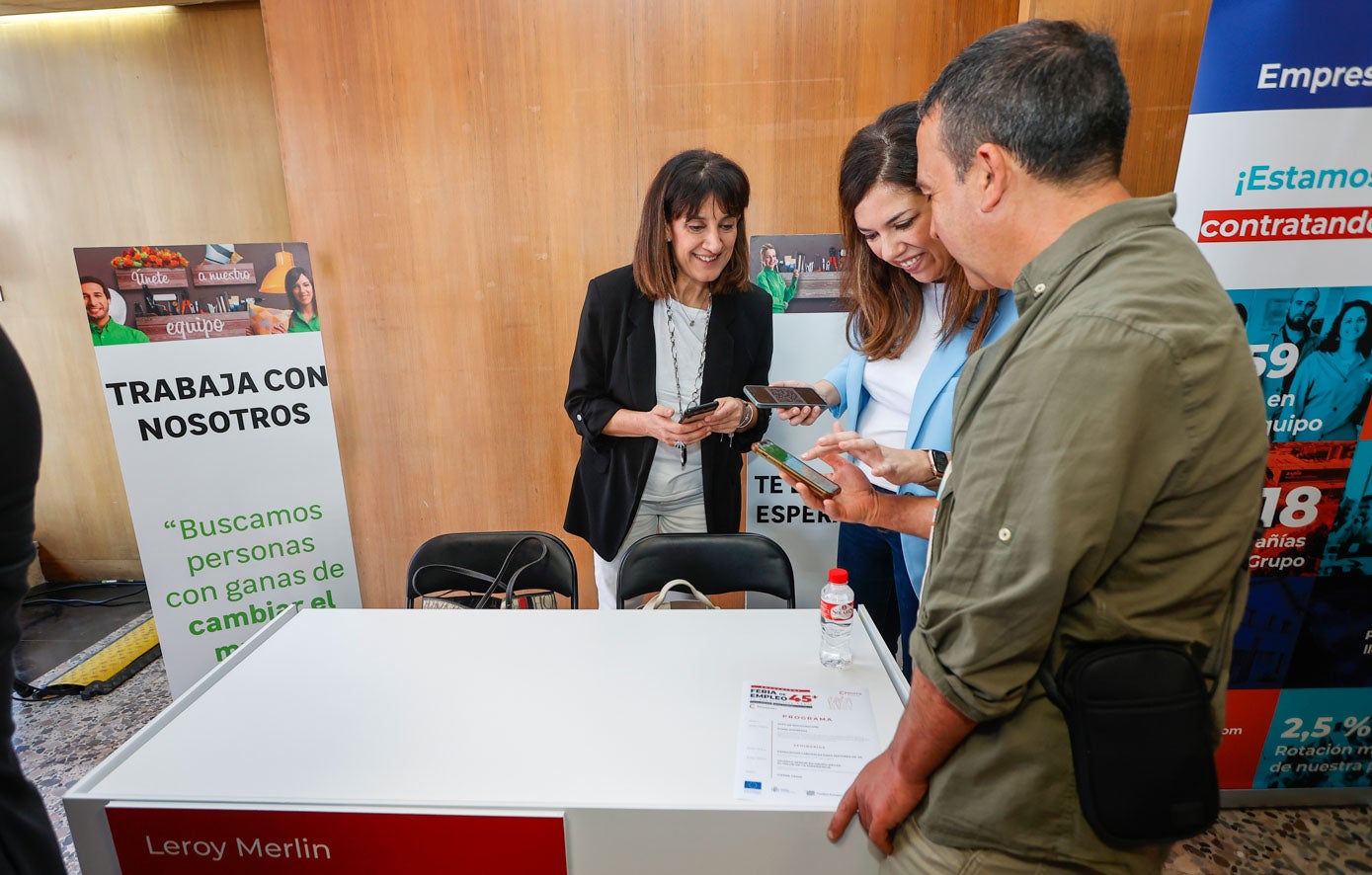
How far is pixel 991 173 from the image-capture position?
0.93 m

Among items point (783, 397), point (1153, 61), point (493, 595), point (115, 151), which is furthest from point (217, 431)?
point (1153, 61)

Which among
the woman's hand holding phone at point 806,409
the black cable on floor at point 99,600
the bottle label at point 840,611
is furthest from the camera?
the black cable on floor at point 99,600

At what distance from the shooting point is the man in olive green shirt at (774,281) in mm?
2869

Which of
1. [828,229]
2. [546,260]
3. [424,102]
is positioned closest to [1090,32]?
[828,229]

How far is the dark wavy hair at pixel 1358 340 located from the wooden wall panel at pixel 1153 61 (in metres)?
0.66

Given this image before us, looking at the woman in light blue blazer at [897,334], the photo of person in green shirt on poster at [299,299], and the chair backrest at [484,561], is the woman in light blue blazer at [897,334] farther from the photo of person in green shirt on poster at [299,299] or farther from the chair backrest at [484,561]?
the photo of person in green shirt on poster at [299,299]

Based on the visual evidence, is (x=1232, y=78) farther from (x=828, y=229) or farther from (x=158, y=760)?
(x=158, y=760)

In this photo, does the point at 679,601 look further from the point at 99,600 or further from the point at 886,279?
the point at 99,600

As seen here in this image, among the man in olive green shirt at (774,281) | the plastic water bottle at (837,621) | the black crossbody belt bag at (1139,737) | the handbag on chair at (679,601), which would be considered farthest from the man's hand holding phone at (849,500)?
the man in olive green shirt at (774,281)

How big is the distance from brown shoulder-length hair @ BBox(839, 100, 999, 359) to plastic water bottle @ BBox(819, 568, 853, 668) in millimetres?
608

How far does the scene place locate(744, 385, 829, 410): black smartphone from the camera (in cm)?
207

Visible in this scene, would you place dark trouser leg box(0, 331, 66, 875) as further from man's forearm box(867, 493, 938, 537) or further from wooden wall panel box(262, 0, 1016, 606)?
wooden wall panel box(262, 0, 1016, 606)

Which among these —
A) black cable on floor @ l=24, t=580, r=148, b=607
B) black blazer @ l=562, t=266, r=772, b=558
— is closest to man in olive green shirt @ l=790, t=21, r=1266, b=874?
black blazer @ l=562, t=266, r=772, b=558

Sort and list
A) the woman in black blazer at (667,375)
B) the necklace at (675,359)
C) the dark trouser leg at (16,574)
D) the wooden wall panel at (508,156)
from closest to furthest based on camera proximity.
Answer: the dark trouser leg at (16,574) → the woman in black blazer at (667,375) → the necklace at (675,359) → the wooden wall panel at (508,156)
